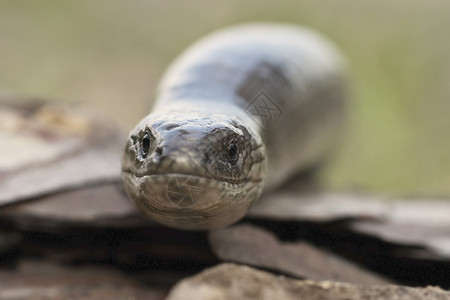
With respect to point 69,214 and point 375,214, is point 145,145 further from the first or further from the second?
point 375,214

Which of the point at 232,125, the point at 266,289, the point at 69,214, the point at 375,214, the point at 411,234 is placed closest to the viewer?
the point at 266,289

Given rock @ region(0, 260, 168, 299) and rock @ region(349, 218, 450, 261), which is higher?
rock @ region(349, 218, 450, 261)

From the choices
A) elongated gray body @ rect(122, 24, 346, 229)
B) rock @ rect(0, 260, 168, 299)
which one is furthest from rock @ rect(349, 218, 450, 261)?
rock @ rect(0, 260, 168, 299)

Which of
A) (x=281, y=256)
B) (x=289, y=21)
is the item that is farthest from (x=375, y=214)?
(x=289, y=21)

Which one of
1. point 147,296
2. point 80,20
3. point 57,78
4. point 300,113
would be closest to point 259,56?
point 300,113

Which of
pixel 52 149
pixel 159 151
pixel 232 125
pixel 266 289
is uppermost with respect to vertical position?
pixel 52 149

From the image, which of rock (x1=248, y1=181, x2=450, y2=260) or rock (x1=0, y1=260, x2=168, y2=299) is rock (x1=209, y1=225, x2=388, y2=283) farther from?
rock (x1=0, y1=260, x2=168, y2=299)

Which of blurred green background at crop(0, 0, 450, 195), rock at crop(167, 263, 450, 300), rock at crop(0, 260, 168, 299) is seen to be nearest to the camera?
rock at crop(167, 263, 450, 300)

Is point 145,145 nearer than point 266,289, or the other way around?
point 266,289
